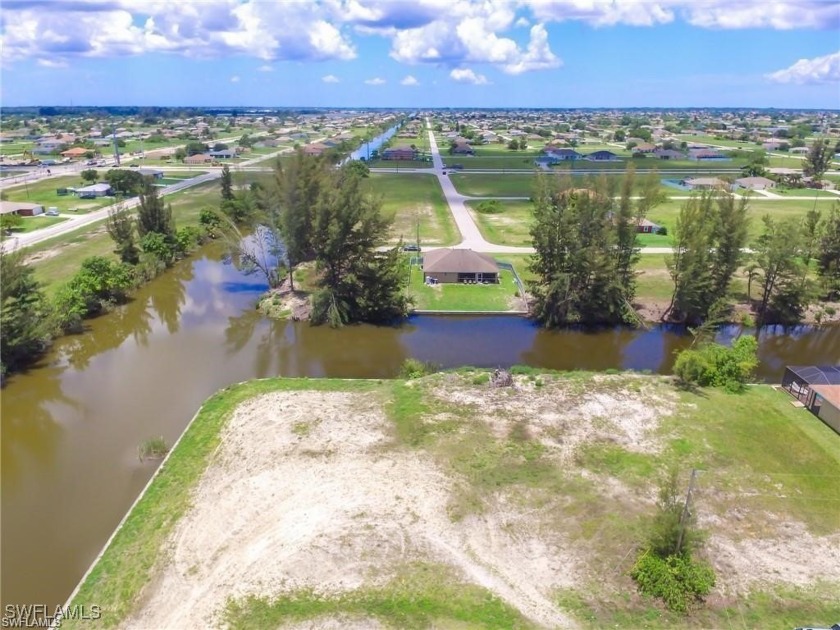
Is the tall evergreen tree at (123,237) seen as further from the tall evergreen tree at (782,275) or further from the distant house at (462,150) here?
the distant house at (462,150)

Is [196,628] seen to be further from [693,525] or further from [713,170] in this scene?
[713,170]

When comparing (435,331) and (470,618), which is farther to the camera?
(435,331)

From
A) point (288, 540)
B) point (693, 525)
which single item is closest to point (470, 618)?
point (288, 540)

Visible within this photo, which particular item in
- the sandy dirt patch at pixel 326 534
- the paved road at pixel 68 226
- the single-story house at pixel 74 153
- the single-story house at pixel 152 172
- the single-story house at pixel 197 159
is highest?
the single-story house at pixel 74 153

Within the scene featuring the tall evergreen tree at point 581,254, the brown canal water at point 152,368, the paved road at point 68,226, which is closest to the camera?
the brown canal water at point 152,368

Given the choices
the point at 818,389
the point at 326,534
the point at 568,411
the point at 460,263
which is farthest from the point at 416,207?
the point at 326,534

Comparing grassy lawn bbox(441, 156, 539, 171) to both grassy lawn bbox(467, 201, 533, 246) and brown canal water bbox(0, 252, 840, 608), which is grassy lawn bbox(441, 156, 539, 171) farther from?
brown canal water bbox(0, 252, 840, 608)

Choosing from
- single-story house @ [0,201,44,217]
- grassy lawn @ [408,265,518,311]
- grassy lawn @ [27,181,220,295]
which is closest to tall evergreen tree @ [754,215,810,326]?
grassy lawn @ [408,265,518,311]

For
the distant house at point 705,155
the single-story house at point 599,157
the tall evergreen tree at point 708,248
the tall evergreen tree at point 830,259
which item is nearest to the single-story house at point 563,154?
the single-story house at point 599,157
